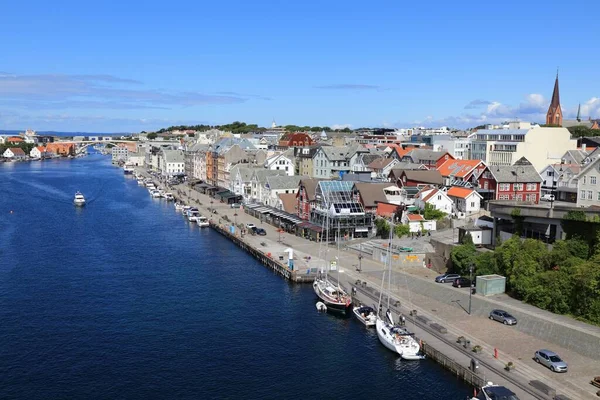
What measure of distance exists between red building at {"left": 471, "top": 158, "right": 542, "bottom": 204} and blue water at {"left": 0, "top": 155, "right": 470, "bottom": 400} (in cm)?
3193

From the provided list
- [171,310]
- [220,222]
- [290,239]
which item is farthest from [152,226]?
[171,310]

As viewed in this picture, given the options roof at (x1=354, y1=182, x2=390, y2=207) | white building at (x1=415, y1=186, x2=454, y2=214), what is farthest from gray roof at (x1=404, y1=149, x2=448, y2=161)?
roof at (x1=354, y1=182, x2=390, y2=207)

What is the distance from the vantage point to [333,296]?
144 feet

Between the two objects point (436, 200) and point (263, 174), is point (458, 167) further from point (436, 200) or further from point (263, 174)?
point (263, 174)

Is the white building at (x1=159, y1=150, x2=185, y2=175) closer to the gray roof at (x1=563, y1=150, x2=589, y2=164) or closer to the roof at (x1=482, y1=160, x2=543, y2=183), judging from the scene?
the gray roof at (x1=563, y1=150, x2=589, y2=164)

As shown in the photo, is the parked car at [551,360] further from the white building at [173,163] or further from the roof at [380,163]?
the white building at [173,163]

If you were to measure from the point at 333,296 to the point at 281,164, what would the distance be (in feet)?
222

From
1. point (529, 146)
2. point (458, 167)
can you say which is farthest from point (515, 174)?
point (529, 146)

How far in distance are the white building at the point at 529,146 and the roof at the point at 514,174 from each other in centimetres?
1182

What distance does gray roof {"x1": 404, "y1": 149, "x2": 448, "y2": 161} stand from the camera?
89.9 meters

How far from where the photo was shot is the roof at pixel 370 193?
6788cm

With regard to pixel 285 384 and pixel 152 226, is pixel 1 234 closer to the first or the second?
pixel 152 226

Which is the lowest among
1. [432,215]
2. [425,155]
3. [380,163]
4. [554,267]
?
[554,267]

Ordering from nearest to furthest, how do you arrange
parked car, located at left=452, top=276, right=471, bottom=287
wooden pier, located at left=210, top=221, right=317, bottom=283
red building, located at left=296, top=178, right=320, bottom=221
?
parked car, located at left=452, top=276, right=471, bottom=287 → wooden pier, located at left=210, top=221, right=317, bottom=283 → red building, located at left=296, top=178, right=320, bottom=221
